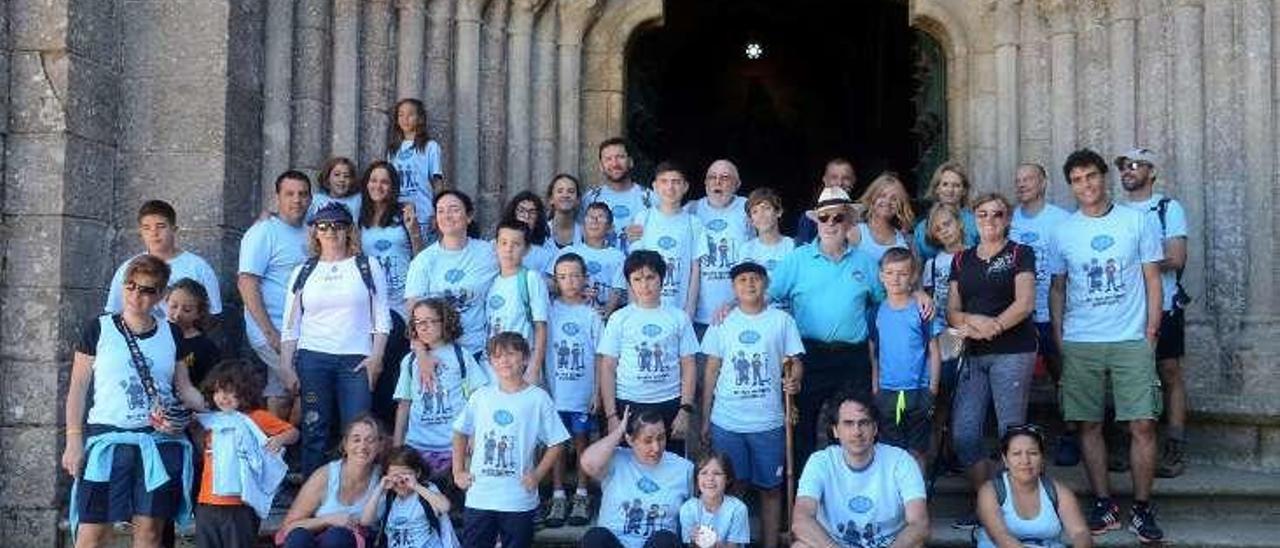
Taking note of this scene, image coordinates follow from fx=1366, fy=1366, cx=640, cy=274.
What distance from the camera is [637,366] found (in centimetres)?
581

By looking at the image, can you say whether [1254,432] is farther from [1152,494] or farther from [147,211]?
[147,211]

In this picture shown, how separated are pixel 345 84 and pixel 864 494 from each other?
144 inches

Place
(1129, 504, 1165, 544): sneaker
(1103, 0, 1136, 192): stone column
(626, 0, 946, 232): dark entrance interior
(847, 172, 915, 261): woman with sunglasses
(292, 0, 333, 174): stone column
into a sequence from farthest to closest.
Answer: (626, 0, 946, 232): dark entrance interior → (1103, 0, 1136, 192): stone column → (292, 0, 333, 174): stone column → (847, 172, 915, 261): woman with sunglasses → (1129, 504, 1165, 544): sneaker

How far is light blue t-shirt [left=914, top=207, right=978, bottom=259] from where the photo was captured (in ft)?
21.2

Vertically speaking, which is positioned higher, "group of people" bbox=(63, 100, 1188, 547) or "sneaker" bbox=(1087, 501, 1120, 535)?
"group of people" bbox=(63, 100, 1188, 547)

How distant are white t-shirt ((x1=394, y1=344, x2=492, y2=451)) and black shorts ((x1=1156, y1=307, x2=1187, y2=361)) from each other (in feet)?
10.3

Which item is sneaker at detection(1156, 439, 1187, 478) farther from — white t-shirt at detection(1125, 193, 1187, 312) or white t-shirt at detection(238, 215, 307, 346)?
white t-shirt at detection(238, 215, 307, 346)

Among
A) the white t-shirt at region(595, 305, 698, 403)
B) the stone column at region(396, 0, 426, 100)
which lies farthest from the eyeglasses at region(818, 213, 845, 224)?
the stone column at region(396, 0, 426, 100)

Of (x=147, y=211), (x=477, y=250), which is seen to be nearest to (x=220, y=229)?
(x=147, y=211)

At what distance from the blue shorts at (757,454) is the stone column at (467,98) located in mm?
2514

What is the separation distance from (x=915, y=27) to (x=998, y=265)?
9.34ft

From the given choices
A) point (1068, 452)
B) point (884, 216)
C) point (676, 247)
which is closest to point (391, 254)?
point (676, 247)

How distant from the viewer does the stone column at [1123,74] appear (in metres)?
7.37

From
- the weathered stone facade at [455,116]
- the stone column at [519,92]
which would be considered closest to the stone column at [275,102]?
the weathered stone facade at [455,116]
